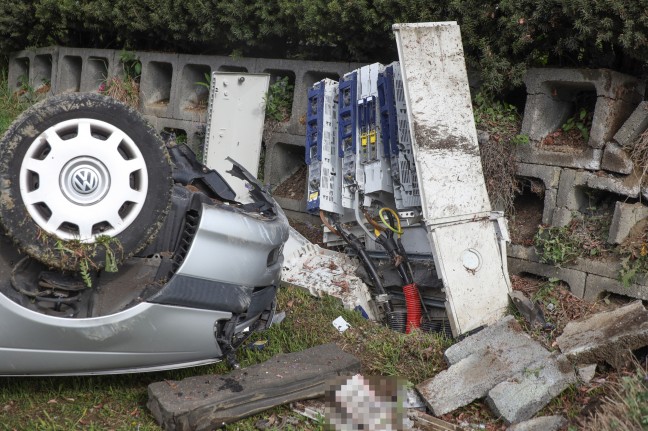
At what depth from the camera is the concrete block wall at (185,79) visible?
8086 millimetres

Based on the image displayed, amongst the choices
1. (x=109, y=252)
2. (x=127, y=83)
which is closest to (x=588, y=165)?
(x=109, y=252)

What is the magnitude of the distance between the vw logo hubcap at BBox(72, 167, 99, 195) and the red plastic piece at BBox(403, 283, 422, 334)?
291cm

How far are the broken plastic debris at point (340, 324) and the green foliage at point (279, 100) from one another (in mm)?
3176

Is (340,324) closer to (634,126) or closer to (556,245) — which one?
(556,245)

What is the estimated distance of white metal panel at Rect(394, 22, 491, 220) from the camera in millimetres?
5691

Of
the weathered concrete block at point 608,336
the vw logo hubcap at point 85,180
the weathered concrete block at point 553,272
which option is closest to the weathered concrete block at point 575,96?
the weathered concrete block at point 553,272

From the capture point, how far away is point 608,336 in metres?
4.73

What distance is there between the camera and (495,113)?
21.8ft

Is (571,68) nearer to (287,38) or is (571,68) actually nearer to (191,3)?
(287,38)

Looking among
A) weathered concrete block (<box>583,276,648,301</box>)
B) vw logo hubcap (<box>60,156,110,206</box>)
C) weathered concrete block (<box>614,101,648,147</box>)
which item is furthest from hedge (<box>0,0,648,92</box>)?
vw logo hubcap (<box>60,156,110,206</box>)

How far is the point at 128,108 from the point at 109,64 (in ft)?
22.3

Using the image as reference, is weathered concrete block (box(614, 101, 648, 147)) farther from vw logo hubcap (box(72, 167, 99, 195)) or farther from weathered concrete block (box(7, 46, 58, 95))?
weathered concrete block (box(7, 46, 58, 95))

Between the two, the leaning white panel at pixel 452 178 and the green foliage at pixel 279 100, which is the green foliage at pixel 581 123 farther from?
the green foliage at pixel 279 100

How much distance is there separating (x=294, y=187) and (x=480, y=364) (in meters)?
3.93
